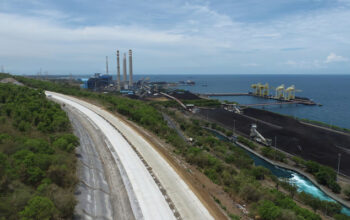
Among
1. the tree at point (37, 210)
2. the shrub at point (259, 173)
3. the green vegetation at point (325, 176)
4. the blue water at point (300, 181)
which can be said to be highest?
the tree at point (37, 210)

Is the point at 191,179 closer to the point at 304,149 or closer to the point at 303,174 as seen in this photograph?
the point at 303,174

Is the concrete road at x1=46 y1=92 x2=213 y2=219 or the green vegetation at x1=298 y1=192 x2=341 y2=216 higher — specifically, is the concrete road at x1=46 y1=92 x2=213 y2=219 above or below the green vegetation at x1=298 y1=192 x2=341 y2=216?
above

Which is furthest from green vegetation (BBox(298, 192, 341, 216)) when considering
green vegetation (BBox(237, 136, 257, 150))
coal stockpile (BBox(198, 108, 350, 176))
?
green vegetation (BBox(237, 136, 257, 150))

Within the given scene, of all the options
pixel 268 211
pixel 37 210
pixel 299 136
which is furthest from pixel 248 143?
pixel 37 210

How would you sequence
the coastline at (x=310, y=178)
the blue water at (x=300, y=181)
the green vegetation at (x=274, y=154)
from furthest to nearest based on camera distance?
the green vegetation at (x=274, y=154)
the blue water at (x=300, y=181)
the coastline at (x=310, y=178)

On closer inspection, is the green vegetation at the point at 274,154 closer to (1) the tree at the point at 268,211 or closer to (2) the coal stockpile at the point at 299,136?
(2) the coal stockpile at the point at 299,136

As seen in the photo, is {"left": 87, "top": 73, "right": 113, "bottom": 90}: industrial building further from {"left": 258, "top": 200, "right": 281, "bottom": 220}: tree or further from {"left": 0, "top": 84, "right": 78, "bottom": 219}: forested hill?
{"left": 258, "top": 200, "right": 281, "bottom": 220}: tree

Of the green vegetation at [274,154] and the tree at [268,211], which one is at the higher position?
the tree at [268,211]

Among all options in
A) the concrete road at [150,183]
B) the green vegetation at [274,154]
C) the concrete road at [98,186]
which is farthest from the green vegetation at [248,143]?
the concrete road at [98,186]
